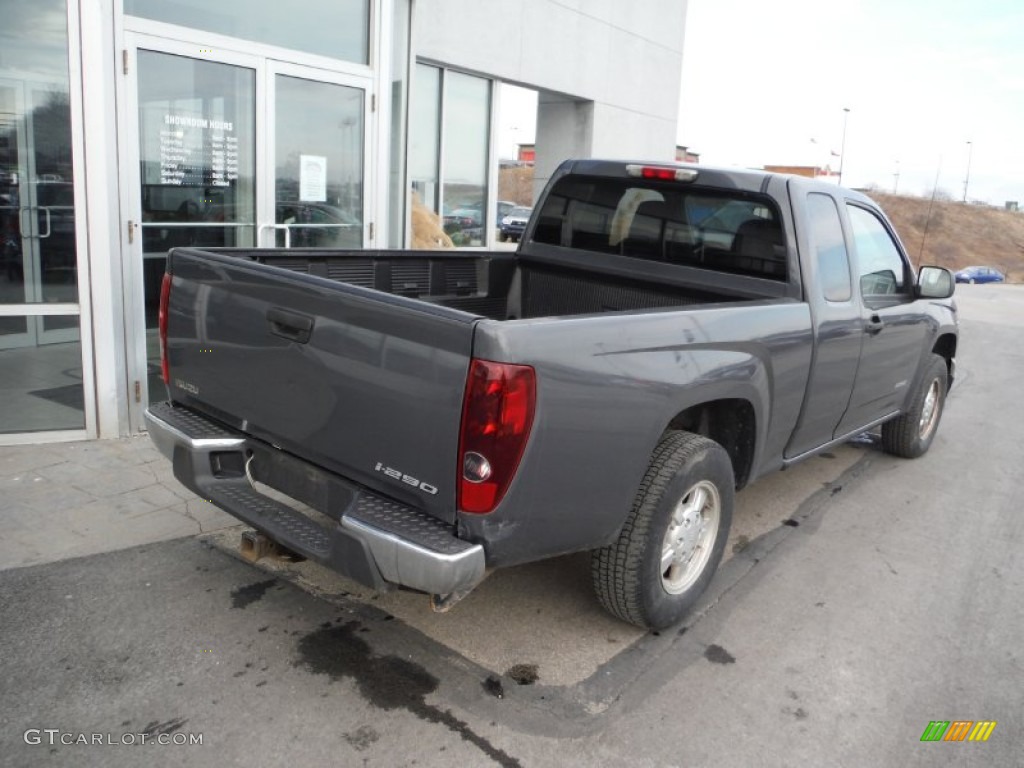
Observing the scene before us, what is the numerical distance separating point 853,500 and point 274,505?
3832 mm

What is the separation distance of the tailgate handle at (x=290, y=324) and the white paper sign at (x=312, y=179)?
408 centimetres

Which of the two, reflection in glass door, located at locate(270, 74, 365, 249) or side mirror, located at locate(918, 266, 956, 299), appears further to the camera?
reflection in glass door, located at locate(270, 74, 365, 249)

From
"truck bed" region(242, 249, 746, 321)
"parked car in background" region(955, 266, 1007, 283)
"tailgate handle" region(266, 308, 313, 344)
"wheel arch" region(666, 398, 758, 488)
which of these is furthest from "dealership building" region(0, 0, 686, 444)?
"parked car in background" region(955, 266, 1007, 283)

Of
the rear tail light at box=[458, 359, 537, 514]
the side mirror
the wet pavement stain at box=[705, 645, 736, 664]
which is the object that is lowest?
the wet pavement stain at box=[705, 645, 736, 664]

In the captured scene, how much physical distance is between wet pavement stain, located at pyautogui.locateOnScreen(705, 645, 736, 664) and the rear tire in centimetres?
325

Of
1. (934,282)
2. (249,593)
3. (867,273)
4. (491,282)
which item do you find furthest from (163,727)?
(934,282)

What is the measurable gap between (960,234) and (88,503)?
74.5 meters

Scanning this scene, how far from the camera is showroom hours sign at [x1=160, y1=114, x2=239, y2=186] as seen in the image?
5.96m

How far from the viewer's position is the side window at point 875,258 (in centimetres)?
492

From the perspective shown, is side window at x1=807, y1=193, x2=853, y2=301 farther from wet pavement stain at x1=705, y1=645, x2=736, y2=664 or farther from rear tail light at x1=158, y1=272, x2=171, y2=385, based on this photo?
rear tail light at x1=158, y1=272, x2=171, y2=385

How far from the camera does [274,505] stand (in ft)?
10.8

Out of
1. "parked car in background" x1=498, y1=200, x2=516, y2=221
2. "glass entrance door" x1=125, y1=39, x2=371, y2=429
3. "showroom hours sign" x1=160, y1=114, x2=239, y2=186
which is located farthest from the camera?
"parked car in background" x1=498, y1=200, x2=516, y2=221

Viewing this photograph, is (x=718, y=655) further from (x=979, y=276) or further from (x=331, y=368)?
(x=979, y=276)

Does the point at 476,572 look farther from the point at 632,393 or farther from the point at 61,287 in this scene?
the point at 61,287
